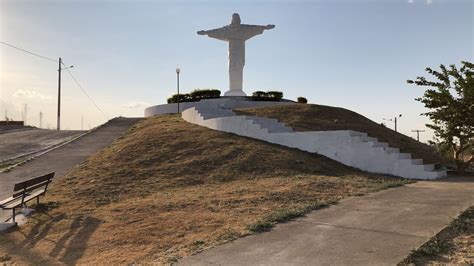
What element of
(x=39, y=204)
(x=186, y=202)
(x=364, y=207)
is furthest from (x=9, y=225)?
(x=364, y=207)

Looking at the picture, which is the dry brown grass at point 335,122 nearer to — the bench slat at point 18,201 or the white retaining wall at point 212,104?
the white retaining wall at point 212,104

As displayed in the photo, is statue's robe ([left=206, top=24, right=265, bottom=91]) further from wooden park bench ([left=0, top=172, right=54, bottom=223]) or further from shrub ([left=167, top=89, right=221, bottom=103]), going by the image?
wooden park bench ([left=0, top=172, right=54, bottom=223])

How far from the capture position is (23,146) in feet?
66.1

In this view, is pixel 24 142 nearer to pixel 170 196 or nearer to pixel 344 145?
pixel 170 196

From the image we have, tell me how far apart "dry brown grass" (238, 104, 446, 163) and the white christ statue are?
10.6m

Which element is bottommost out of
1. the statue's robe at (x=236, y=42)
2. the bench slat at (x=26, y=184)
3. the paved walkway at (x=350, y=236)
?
the paved walkway at (x=350, y=236)

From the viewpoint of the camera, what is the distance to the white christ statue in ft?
110

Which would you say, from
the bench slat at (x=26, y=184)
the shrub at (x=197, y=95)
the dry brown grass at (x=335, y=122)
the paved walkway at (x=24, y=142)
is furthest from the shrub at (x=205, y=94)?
the bench slat at (x=26, y=184)

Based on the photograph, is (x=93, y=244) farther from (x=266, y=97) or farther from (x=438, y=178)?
(x=266, y=97)

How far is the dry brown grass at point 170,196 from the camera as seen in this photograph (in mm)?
6633

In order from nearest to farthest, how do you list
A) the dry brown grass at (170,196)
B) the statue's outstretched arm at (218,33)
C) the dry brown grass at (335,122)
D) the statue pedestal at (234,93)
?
the dry brown grass at (170,196) → the dry brown grass at (335,122) → the statue pedestal at (234,93) → the statue's outstretched arm at (218,33)

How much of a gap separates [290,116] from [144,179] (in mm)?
11035

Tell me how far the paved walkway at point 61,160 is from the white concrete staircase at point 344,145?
564 cm

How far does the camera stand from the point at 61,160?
620 inches
